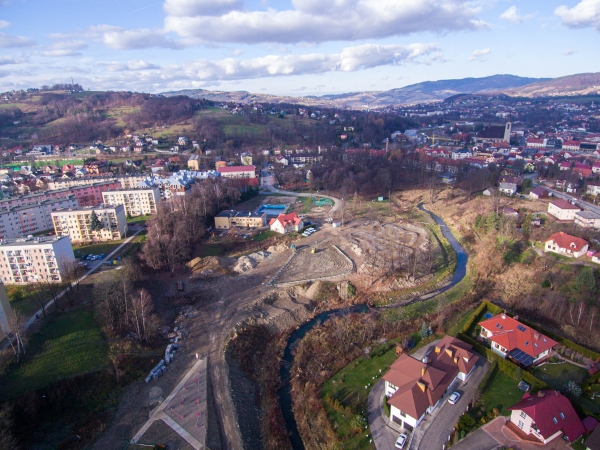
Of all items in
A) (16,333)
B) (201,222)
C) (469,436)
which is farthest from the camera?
(201,222)

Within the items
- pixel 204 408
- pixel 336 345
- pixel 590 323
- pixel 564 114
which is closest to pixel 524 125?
pixel 564 114

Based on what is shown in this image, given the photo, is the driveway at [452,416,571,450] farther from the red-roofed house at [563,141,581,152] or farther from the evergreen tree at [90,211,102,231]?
the red-roofed house at [563,141,581,152]

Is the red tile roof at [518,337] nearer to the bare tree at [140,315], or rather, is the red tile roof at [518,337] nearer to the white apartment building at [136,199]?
the bare tree at [140,315]

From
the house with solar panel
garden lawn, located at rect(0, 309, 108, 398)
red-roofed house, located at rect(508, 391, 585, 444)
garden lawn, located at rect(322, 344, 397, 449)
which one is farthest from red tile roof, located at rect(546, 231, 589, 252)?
garden lawn, located at rect(0, 309, 108, 398)

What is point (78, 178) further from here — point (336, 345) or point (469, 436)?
point (469, 436)

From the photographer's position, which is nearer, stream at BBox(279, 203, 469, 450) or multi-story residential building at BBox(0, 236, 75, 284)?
stream at BBox(279, 203, 469, 450)

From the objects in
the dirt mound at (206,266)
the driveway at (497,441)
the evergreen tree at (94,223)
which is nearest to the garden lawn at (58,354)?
the dirt mound at (206,266)

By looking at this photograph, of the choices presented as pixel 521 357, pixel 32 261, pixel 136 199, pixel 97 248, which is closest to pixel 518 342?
pixel 521 357
